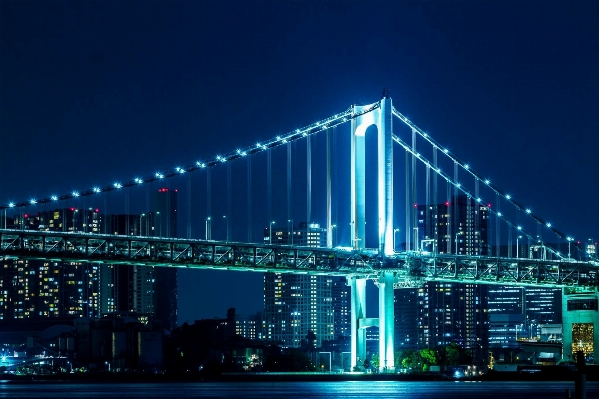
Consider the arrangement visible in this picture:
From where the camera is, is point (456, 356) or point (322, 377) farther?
point (456, 356)

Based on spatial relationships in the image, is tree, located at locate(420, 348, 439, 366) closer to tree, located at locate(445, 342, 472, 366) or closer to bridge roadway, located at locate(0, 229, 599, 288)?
tree, located at locate(445, 342, 472, 366)

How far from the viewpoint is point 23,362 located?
14550 cm

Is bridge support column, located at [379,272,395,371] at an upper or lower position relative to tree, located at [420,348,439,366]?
upper

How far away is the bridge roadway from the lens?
8738 cm

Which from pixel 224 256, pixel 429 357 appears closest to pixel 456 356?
pixel 429 357

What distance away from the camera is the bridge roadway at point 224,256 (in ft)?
287

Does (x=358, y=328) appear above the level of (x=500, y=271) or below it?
below

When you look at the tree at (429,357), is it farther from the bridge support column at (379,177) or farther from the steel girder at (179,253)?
the bridge support column at (379,177)

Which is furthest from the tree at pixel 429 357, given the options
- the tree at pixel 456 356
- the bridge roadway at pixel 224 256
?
the bridge roadway at pixel 224 256

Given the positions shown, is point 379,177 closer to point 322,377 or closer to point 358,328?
point 358,328

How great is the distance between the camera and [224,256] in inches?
3625

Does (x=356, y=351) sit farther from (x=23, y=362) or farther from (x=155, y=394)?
(x=23, y=362)

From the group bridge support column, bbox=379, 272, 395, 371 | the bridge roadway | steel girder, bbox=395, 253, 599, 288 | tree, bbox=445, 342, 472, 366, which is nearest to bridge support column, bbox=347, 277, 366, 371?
the bridge roadway

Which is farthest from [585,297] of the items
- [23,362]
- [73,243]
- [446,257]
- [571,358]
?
[23,362]
